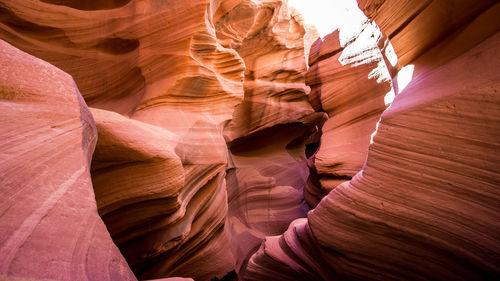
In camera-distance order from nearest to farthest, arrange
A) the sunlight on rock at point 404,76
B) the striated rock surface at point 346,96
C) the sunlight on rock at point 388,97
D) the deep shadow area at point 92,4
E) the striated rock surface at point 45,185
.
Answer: the striated rock surface at point 45,185 < the sunlight on rock at point 404,76 < the deep shadow area at point 92,4 < the sunlight on rock at point 388,97 < the striated rock surface at point 346,96

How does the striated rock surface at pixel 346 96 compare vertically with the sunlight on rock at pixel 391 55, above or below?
below

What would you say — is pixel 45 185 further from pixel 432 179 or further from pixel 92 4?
pixel 92 4

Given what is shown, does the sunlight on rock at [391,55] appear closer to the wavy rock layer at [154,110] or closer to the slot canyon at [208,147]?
the slot canyon at [208,147]

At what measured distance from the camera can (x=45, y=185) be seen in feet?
3.88

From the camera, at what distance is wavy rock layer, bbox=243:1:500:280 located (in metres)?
1.55


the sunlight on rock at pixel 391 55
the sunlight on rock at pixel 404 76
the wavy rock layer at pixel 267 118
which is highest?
the sunlight on rock at pixel 391 55

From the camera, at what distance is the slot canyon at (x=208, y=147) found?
4.14 feet

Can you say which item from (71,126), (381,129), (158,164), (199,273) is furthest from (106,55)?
(381,129)

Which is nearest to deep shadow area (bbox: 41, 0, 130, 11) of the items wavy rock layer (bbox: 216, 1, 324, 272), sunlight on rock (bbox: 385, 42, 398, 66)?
wavy rock layer (bbox: 216, 1, 324, 272)

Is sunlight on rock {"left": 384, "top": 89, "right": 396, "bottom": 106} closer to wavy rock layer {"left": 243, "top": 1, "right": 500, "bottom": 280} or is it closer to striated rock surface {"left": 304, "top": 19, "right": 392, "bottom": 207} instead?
striated rock surface {"left": 304, "top": 19, "right": 392, "bottom": 207}

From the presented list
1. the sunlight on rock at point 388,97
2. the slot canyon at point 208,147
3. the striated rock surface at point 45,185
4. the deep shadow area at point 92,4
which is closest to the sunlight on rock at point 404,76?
the slot canyon at point 208,147

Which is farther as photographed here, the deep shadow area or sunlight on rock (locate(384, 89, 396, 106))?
sunlight on rock (locate(384, 89, 396, 106))

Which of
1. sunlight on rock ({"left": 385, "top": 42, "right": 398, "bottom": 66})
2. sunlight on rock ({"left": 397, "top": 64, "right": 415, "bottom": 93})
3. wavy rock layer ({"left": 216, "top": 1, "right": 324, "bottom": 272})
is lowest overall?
wavy rock layer ({"left": 216, "top": 1, "right": 324, "bottom": 272})

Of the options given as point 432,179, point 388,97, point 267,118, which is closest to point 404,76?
point 432,179
